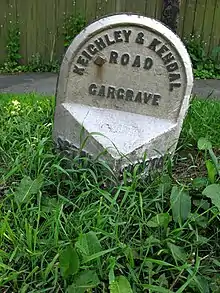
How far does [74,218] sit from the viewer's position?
2.79 metres

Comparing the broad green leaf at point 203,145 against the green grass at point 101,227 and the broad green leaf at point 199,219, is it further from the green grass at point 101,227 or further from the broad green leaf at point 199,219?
the broad green leaf at point 199,219

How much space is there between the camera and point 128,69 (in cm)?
331

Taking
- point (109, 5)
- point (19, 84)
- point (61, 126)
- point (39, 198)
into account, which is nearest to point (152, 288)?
point (39, 198)

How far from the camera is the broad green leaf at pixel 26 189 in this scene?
290 centimetres

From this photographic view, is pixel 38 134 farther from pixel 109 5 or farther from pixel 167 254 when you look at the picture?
pixel 109 5

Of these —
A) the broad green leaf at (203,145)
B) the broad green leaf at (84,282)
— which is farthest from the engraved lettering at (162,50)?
the broad green leaf at (84,282)

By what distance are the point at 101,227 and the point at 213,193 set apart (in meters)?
0.61

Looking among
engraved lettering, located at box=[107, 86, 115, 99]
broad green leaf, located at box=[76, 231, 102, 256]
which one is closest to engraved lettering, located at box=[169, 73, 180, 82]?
engraved lettering, located at box=[107, 86, 115, 99]

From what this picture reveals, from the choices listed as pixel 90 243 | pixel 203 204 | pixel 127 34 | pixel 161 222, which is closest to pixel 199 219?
pixel 203 204

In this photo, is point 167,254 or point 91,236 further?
point 167,254

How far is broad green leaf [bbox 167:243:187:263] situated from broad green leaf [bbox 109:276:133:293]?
0.33 metres

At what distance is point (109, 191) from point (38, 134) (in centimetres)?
93

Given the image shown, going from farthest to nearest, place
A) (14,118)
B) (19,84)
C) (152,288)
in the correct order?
1. (19,84)
2. (14,118)
3. (152,288)

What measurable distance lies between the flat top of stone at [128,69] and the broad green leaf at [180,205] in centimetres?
65
